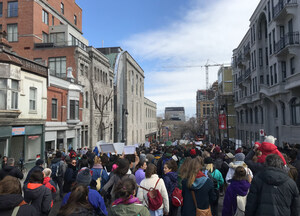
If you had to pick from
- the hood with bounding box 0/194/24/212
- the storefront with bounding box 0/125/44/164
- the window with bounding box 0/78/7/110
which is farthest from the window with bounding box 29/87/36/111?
the hood with bounding box 0/194/24/212

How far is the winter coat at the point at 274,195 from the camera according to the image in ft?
11.7

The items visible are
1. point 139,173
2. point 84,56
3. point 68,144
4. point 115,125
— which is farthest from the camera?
point 115,125

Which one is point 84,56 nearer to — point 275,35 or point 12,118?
point 12,118

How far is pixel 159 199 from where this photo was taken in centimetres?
482

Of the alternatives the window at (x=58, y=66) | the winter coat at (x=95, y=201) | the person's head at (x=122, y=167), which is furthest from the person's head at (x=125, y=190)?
the window at (x=58, y=66)

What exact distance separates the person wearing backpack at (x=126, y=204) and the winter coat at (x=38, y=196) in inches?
79.6

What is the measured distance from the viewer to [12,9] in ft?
105

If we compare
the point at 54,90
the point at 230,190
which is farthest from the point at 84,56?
the point at 230,190

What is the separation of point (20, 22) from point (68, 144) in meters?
18.8

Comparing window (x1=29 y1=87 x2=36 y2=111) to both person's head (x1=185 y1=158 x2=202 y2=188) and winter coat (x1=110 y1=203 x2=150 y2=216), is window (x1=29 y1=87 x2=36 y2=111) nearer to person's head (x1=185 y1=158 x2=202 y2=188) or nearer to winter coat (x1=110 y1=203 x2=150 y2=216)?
person's head (x1=185 y1=158 x2=202 y2=188)

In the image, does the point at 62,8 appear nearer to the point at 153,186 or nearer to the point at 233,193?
the point at 153,186

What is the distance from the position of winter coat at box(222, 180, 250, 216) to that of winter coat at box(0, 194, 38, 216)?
3615 millimetres

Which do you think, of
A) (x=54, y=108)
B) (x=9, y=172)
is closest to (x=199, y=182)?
(x=9, y=172)

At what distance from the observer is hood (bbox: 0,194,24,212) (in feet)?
10.8
